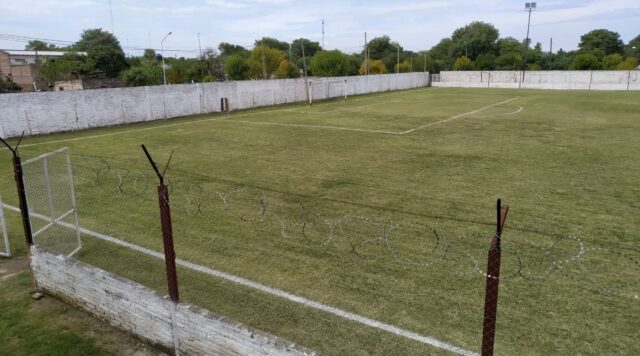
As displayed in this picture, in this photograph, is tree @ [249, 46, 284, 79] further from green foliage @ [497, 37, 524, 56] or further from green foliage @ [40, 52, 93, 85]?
green foliage @ [497, 37, 524, 56]

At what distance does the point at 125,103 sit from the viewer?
27.8 metres

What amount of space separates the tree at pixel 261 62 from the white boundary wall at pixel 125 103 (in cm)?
2024

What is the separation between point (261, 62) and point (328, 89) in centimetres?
1911

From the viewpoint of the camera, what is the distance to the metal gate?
8.57 metres

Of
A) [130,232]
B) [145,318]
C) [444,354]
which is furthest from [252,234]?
[444,354]

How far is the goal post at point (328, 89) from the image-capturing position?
144 feet

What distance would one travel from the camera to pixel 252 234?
9.50 meters

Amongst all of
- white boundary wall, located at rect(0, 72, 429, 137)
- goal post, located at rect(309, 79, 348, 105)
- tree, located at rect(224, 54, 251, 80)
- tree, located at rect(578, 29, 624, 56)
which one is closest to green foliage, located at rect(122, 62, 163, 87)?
tree, located at rect(224, 54, 251, 80)

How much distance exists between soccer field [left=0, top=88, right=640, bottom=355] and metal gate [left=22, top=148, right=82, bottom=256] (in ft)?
1.27

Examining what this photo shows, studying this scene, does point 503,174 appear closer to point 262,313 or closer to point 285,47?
point 262,313

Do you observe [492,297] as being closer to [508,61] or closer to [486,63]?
[486,63]

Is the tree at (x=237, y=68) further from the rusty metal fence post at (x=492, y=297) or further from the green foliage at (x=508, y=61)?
the rusty metal fence post at (x=492, y=297)

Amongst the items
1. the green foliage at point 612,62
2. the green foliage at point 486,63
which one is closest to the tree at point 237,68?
the green foliage at point 486,63

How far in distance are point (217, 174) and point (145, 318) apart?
29.5 ft
